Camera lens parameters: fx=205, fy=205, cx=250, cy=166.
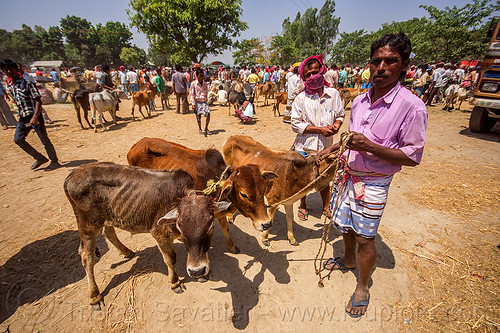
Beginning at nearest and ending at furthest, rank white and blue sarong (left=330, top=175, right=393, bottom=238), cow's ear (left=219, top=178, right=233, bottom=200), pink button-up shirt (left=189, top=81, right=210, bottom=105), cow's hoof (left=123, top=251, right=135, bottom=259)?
white and blue sarong (left=330, top=175, right=393, bottom=238)
cow's ear (left=219, top=178, right=233, bottom=200)
cow's hoof (left=123, top=251, right=135, bottom=259)
pink button-up shirt (left=189, top=81, right=210, bottom=105)

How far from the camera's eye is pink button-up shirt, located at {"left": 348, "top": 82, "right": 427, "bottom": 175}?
194cm

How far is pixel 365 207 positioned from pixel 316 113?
197cm

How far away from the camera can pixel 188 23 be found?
67.6ft

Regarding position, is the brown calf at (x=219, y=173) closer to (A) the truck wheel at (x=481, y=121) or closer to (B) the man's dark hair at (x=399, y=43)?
→ (B) the man's dark hair at (x=399, y=43)

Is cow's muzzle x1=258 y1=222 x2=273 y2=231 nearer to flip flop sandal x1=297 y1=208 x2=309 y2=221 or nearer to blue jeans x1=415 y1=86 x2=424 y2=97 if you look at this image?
flip flop sandal x1=297 y1=208 x2=309 y2=221

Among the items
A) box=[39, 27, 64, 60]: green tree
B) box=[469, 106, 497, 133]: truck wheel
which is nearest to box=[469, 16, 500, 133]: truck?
box=[469, 106, 497, 133]: truck wheel

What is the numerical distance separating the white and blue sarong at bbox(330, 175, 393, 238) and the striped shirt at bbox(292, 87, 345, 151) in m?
1.47

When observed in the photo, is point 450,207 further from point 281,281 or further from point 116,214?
point 116,214

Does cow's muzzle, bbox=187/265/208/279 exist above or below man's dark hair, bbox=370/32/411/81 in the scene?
below

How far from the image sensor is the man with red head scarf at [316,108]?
11.7 ft

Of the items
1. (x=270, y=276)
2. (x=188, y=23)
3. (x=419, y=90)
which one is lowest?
(x=270, y=276)

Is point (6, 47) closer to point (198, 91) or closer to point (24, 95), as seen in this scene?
point (24, 95)

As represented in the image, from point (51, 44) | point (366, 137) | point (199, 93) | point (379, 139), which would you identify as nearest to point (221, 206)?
point (366, 137)

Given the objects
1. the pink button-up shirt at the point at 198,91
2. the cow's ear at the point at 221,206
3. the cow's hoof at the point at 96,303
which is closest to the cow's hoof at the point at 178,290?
the cow's hoof at the point at 96,303
